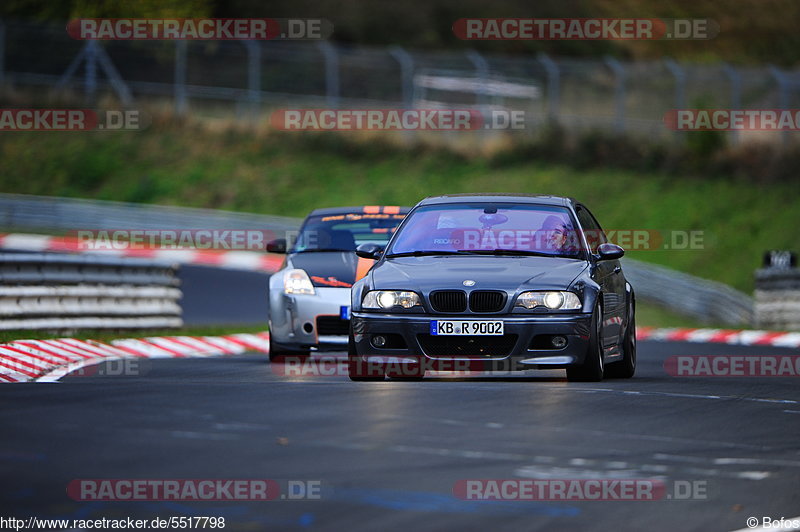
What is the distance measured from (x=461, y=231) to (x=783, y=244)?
90.2 feet

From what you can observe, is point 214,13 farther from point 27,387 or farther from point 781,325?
point 27,387

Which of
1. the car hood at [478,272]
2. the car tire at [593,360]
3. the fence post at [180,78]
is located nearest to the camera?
the car hood at [478,272]

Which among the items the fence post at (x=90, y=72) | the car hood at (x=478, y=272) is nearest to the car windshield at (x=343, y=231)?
the car hood at (x=478, y=272)

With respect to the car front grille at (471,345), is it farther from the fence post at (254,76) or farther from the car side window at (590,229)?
the fence post at (254,76)

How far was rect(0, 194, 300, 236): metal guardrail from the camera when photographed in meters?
41.6

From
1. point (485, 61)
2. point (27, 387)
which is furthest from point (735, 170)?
point (27, 387)

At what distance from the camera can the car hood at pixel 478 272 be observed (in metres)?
11.3

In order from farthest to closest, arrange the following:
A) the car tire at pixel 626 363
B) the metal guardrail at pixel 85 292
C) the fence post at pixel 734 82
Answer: the fence post at pixel 734 82 < the metal guardrail at pixel 85 292 < the car tire at pixel 626 363

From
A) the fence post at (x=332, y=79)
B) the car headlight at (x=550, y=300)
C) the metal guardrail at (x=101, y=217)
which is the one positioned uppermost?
the fence post at (x=332, y=79)

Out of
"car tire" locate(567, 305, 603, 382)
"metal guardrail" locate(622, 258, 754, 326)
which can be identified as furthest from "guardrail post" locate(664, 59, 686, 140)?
"car tire" locate(567, 305, 603, 382)

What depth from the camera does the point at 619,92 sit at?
43344 mm

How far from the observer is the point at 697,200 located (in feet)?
139

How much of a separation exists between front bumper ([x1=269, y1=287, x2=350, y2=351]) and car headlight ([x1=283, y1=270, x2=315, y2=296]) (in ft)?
0.27

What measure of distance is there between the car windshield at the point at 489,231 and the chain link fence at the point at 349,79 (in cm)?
2821
